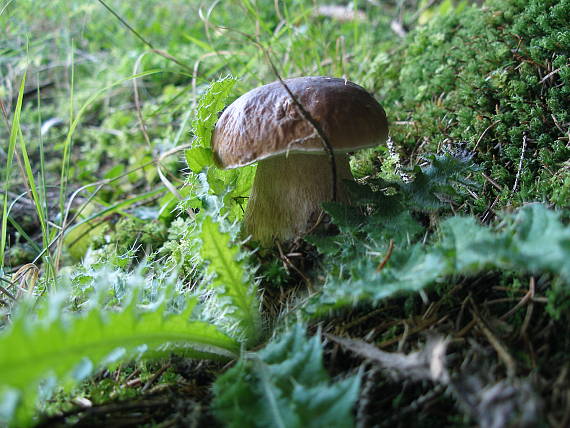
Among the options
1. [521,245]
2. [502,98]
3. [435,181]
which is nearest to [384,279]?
[521,245]

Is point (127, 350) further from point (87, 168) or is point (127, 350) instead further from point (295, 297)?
point (87, 168)

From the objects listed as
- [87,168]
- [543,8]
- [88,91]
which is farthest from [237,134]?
[88,91]

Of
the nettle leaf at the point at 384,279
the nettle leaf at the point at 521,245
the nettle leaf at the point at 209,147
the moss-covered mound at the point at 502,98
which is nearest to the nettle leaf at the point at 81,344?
the nettle leaf at the point at 384,279

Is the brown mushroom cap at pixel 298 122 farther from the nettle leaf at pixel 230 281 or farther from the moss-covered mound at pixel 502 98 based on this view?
the moss-covered mound at pixel 502 98

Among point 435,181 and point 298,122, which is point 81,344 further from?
point 435,181

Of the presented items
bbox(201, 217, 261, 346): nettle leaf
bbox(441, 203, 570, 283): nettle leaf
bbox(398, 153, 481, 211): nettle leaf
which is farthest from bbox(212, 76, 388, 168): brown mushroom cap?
bbox(441, 203, 570, 283): nettle leaf
